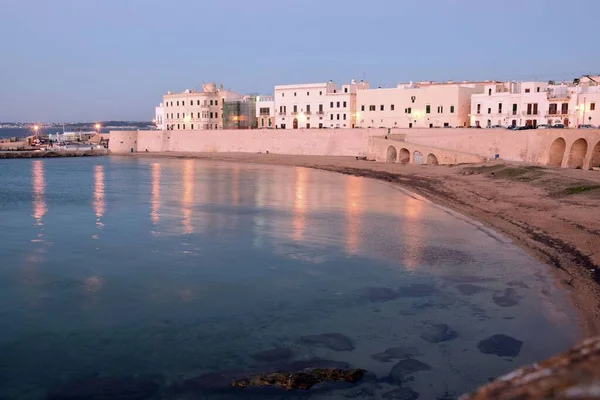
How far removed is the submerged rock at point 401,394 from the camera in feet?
25.6

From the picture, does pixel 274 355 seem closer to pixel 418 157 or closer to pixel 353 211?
pixel 353 211

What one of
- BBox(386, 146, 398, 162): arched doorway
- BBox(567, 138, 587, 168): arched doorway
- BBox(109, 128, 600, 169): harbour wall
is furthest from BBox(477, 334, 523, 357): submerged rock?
BBox(386, 146, 398, 162): arched doorway

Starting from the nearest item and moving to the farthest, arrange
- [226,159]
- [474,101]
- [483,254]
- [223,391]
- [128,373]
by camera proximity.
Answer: [223,391] → [128,373] → [483,254] → [474,101] → [226,159]

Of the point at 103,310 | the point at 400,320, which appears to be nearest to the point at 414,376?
the point at 400,320

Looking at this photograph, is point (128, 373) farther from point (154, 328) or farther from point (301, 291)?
point (301, 291)

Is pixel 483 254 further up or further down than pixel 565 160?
further down

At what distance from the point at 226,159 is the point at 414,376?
200 ft

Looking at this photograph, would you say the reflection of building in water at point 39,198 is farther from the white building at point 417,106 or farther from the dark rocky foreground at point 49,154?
the white building at point 417,106

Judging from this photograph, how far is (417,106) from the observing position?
62.5m

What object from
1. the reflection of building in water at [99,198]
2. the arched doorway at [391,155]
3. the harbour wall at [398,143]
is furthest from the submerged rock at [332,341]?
the arched doorway at [391,155]

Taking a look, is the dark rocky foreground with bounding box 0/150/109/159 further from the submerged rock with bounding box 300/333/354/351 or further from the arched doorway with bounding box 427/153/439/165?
the submerged rock with bounding box 300/333/354/351

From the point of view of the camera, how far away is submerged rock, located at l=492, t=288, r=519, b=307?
11.9 metres

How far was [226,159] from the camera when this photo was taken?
223 ft

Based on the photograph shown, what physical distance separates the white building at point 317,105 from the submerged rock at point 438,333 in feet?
193
